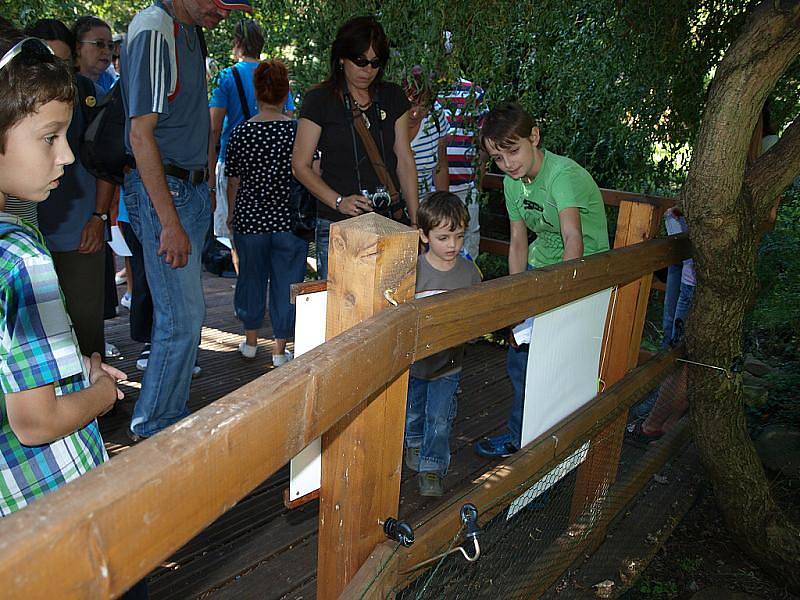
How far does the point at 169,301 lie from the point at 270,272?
130 cm

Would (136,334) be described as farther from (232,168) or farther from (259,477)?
(259,477)

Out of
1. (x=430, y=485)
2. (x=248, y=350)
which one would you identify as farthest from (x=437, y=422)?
(x=248, y=350)

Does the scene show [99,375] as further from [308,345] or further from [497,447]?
[497,447]

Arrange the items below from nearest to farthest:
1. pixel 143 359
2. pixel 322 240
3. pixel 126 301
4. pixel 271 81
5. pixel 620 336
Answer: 1. pixel 620 336
2. pixel 322 240
3. pixel 271 81
4. pixel 143 359
5. pixel 126 301

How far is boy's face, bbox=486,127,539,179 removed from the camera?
3.05 metres

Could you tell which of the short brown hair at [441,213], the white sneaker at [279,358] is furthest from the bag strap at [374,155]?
the white sneaker at [279,358]

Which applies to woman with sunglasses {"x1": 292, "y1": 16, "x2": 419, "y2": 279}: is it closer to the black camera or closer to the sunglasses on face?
the black camera

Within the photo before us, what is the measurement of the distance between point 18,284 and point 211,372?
10.6ft

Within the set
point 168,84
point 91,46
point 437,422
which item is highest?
point 91,46

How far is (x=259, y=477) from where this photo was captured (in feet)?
3.06

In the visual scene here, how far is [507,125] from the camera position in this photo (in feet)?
9.95

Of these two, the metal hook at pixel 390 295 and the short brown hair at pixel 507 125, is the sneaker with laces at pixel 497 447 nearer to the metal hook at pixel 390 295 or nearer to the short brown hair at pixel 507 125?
the short brown hair at pixel 507 125

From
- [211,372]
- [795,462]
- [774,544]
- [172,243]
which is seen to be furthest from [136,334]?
[795,462]

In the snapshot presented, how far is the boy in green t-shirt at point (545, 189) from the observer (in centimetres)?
298
